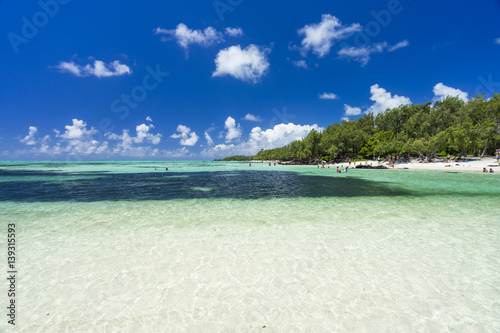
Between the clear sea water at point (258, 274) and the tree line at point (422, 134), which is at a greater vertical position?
the tree line at point (422, 134)

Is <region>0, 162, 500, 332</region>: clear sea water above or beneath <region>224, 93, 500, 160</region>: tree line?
beneath

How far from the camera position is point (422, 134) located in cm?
8181

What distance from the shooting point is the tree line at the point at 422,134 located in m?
61.7

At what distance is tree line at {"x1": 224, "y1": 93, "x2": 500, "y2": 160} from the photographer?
61656 millimetres

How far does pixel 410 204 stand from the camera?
16.6m

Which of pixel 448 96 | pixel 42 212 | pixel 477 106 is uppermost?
pixel 448 96

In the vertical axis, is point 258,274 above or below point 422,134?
below

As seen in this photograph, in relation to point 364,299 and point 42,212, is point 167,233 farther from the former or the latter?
point 42,212

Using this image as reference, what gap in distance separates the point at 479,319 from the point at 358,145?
10933 cm

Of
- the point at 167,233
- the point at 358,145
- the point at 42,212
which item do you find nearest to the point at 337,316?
the point at 167,233

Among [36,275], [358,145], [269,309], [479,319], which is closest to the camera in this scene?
[479,319]

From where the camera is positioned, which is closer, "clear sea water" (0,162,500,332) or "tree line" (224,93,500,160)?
"clear sea water" (0,162,500,332)

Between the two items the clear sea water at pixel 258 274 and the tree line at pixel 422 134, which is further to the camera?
the tree line at pixel 422 134

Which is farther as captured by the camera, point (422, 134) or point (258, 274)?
point (422, 134)
